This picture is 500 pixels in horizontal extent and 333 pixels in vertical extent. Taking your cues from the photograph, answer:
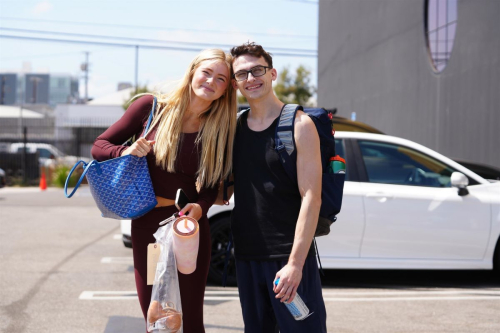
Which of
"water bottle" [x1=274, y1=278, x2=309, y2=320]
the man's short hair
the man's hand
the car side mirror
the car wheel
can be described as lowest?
the car wheel

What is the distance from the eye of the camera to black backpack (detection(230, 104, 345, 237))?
108 inches

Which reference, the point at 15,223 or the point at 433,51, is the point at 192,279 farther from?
the point at 433,51

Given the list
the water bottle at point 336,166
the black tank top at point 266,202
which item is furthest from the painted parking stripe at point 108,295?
the water bottle at point 336,166

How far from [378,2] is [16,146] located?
59.0 ft

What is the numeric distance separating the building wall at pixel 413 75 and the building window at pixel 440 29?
155 mm

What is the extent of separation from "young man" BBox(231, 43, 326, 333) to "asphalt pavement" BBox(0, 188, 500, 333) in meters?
2.38

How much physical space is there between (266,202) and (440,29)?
456 inches

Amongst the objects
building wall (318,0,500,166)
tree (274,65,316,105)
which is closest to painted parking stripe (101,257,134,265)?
building wall (318,0,500,166)

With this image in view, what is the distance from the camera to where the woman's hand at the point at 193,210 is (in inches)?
116

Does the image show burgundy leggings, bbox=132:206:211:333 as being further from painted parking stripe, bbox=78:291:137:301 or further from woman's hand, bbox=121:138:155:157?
painted parking stripe, bbox=78:291:137:301

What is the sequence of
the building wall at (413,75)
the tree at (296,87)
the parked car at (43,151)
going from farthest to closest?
the tree at (296,87) → the parked car at (43,151) → the building wall at (413,75)

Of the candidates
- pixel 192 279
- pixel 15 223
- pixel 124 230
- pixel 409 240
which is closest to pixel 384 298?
pixel 409 240

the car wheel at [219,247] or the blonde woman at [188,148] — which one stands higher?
the blonde woman at [188,148]

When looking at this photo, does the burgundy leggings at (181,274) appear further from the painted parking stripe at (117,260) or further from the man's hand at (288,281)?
the painted parking stripe at (117,260)
